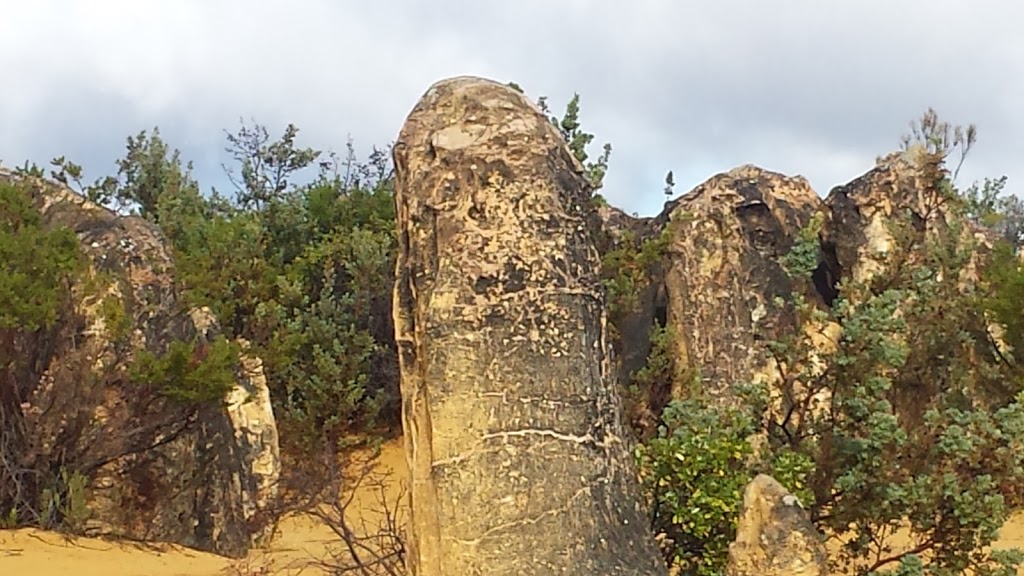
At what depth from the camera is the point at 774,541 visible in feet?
14.0

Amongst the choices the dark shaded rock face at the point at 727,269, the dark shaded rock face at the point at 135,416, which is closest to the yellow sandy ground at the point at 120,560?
the dark shaded rock face at the point at 135,416

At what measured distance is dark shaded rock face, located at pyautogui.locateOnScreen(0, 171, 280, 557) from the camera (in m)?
9.18

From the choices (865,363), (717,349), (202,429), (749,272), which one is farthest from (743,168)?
(865,363)

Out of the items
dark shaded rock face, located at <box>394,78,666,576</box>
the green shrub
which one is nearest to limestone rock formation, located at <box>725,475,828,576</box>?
dark shaded rock face, located at <box>394,78,666,576</box>

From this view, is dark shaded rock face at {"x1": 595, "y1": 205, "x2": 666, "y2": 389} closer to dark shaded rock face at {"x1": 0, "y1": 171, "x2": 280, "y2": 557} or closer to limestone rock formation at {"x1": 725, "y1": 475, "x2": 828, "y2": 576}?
dark shaded rock face at {"x1": 0, "y1": 171, "x2": 280, "y2": 557}

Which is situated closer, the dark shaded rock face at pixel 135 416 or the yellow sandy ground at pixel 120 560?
the yellow sandy ground at pixel 120 560

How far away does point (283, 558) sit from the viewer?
8891 mm

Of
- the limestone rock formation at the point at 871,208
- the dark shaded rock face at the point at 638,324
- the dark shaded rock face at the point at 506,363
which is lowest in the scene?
the dark shaded rock face at the point at 506,363

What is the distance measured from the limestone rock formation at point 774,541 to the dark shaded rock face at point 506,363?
48cm

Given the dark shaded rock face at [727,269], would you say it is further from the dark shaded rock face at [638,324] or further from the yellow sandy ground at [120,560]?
the yellow sandy ground at [120,560]

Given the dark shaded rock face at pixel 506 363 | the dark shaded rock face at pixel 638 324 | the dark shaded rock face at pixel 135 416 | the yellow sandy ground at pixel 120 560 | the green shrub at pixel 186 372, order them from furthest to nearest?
1. the dark shaded rock face at pixel 638 324
2. the green shrub at pixel 186 372
3. the dark shaded rock face at pixel 135 416
4. the yellow sandy ground at pixel 120 560
5. the dark shaded rock face at pixel 506 363

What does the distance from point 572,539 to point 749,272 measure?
990 cm

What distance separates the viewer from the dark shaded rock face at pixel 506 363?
3809 mm

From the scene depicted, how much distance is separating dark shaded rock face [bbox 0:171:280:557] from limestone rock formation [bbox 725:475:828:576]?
613 centimetres
